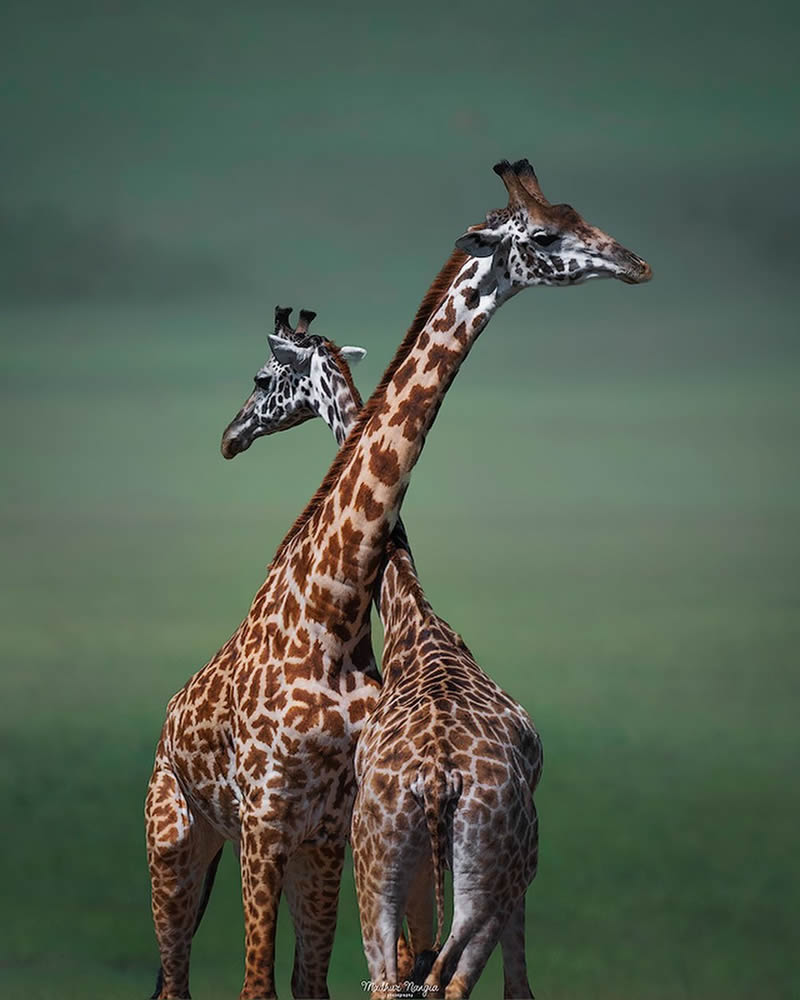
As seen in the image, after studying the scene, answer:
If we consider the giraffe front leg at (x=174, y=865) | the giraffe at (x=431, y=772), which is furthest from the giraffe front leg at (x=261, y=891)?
the giraffe front leg at (x=174, y=865)

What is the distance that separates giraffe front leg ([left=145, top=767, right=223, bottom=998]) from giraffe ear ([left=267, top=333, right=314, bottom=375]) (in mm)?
1526

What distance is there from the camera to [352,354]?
6.29 meters

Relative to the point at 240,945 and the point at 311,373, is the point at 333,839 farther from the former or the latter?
the point at 240,945

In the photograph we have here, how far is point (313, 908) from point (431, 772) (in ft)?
4.48

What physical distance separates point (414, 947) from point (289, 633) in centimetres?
106

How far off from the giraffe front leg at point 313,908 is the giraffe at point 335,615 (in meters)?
0.01

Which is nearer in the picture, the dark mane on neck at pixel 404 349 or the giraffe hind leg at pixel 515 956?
the giraffe hind leg at pixel 515 956

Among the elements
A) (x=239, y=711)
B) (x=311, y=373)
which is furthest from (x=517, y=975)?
(x=311, y=373)

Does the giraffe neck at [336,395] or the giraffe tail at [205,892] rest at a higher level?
the giraffe neck at [336,395]

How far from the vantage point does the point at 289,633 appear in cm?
542

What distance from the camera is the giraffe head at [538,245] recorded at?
5.00 metres

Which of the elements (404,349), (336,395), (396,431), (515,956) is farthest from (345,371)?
(515,956)

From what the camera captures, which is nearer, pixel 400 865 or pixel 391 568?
pixel 400 865

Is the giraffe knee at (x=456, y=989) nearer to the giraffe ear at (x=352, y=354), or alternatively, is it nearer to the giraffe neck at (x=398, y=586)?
the giraffe neck at (x=398, y=586)
